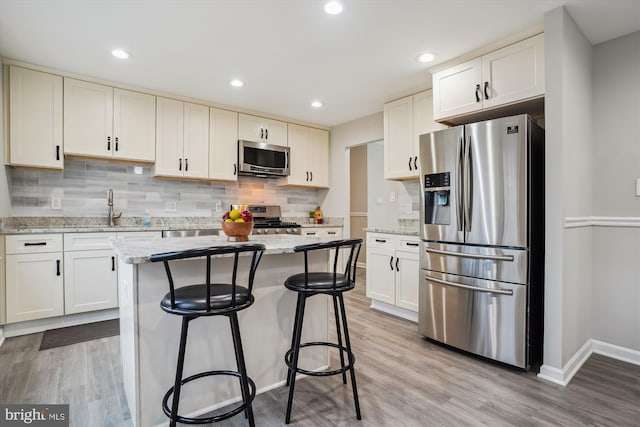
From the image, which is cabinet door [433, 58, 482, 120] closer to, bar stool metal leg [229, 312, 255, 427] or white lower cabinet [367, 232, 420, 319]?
white lower cabinet [367, 232, 420, 319]

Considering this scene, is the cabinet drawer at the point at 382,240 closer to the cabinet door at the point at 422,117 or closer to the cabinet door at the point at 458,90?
the cabinet door at the point at 422,117

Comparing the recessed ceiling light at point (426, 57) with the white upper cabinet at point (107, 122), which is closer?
the recessed ceiling light at point (426, 57)

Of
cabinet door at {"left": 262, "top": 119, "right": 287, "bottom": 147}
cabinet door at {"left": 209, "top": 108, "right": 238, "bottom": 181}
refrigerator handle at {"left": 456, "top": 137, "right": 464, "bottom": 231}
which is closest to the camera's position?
refrigerator handle at {"left": 456, "top": 137, "right": 464, "bottom": 231}

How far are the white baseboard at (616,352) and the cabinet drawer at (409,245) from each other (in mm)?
1517

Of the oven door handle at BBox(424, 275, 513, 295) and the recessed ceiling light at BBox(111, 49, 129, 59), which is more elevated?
the recessed ceiling light at BBox(111, 49, 129, 59)

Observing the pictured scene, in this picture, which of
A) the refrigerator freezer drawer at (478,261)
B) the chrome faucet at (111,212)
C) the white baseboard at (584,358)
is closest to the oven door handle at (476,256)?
the refrigerator freezer drawer at (478,261)

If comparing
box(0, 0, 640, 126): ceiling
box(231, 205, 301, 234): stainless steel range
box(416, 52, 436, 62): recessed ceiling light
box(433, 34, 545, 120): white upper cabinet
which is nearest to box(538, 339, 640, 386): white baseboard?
box(433, 34, 545, 120): white upper cabinet

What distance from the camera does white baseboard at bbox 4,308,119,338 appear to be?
2889 mm

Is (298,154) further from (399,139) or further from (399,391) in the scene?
(399,391)

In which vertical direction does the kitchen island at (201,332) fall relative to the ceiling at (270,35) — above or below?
below

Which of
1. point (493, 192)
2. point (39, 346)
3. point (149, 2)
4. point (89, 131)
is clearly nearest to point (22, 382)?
point (39, 346)

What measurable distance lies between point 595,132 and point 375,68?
6.09ft

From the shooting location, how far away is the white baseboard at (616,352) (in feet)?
7.88
